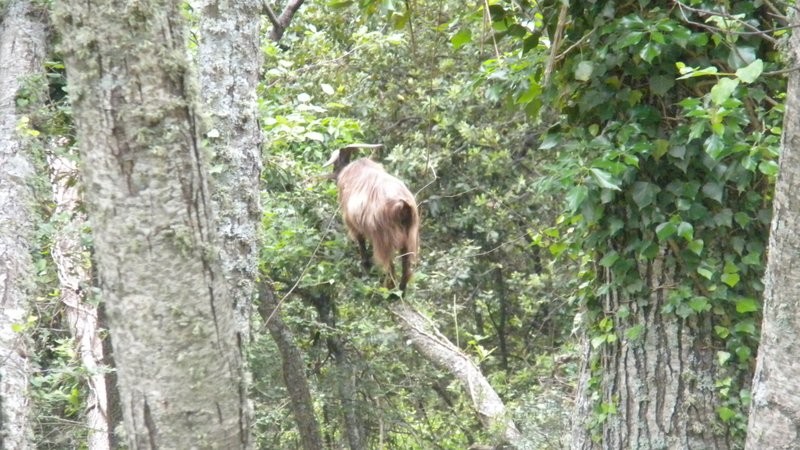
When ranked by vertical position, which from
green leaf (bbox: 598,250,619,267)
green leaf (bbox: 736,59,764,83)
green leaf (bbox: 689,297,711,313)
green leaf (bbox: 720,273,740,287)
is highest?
green leaf (bbox: 736,59,764,83)

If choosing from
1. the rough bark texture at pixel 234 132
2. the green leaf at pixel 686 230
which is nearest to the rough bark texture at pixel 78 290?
the rough bark texture at pixel 234 132

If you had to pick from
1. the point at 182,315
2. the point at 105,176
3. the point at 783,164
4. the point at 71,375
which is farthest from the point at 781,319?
the point at 71,375

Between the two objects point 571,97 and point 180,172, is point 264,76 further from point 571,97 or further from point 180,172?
point 180,172

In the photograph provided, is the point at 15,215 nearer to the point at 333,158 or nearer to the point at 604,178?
the point at 604,178

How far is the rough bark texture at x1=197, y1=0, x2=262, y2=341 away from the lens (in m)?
2.95

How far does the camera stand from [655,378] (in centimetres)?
351

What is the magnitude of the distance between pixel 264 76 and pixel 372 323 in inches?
79.9

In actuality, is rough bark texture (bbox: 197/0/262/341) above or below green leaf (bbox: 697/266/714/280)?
above

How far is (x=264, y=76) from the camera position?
20.8 ft

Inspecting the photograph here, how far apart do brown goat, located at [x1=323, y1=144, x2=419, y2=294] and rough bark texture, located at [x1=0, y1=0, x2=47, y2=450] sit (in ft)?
10.3

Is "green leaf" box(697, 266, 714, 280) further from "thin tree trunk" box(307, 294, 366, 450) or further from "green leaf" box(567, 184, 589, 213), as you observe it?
"thin tree trunk" box(307, 294, 366, 450)

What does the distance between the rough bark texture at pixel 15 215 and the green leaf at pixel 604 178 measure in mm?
2373

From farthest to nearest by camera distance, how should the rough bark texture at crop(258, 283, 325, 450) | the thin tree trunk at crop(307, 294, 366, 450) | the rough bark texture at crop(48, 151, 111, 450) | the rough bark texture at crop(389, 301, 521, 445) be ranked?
the thin tree trunk at crop(307, 294, 366, 450) → the rough bark texture at crop(258, 283, 325, 450) → the rough bark texture at crop(389, 301, 521, 445) → the rough bark texture at crop(48, 151, 111, 450)

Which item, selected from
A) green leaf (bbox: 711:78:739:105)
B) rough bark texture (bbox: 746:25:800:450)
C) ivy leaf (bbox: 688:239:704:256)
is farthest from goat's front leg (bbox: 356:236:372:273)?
rough bark texture (bbox: 746:25:800:450)
